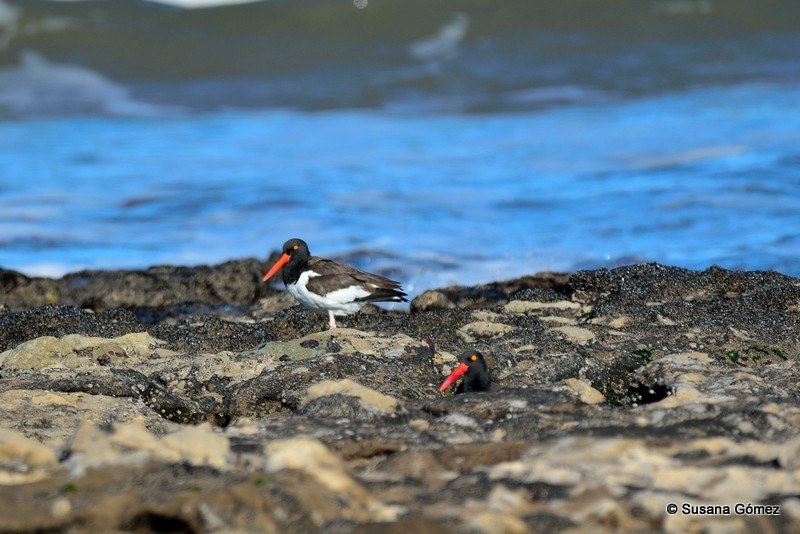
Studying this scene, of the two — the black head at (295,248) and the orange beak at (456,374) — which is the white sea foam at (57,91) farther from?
the orange beak at (456,374)

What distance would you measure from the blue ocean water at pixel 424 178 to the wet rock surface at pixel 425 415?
4.46 m

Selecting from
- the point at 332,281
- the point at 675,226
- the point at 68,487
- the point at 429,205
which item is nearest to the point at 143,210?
the point at 429,205

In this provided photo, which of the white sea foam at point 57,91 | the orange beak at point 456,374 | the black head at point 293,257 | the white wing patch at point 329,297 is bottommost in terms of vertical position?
the orange beak at point 456,374

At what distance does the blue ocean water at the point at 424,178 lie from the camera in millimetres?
15062

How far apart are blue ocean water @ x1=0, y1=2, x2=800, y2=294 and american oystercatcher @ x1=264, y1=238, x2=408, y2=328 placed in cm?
365

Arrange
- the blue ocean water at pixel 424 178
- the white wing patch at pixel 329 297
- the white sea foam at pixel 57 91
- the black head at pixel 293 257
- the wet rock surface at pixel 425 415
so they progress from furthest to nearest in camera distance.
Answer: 1. the white sea foam at pixel 57 91
2. the blue ocean water at pixel 424 178
3. the black head at pixel 293 257
4. the white wing patch at pixel 329 297
5. the wet rock surface at pixel 425 415

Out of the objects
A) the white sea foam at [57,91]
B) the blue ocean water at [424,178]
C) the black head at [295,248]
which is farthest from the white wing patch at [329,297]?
the white sea foam at [57,91]

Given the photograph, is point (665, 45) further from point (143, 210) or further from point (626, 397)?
point (626, 397)

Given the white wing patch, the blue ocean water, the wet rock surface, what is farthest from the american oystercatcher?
the blue ocean water

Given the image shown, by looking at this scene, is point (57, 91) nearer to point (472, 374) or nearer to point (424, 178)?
point (424, 178)

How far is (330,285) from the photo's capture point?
913cm

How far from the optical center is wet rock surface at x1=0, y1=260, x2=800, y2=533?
405 centimetres

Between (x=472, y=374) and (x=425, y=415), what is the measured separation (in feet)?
3.61

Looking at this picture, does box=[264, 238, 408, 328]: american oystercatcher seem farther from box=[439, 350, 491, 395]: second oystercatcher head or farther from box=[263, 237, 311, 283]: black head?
box=[439, 350, 491, 395]: second oystercatcher head
